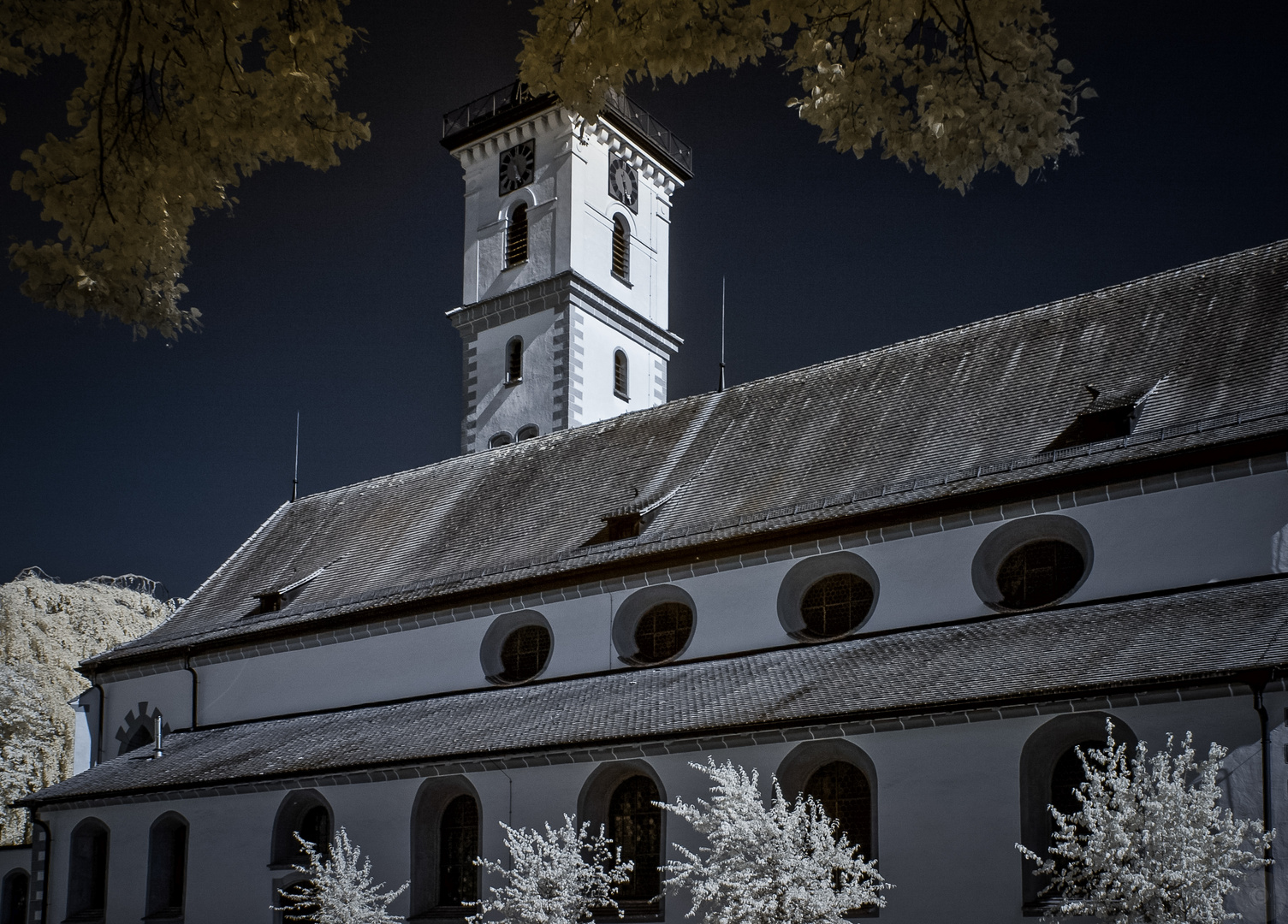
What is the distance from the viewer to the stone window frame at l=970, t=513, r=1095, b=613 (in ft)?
62.5

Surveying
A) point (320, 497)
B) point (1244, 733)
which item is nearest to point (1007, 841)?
point (1244, 733)

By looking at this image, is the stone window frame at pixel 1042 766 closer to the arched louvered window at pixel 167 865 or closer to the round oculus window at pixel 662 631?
the round oculus window at pixel 662 631

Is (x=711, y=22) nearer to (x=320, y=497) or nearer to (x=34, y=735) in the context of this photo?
(x=320, y=497)

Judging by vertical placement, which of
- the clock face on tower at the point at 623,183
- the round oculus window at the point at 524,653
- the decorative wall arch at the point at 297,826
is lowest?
the decorative wall arch at the point at 297,826

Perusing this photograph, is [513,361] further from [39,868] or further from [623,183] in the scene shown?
[39,868]

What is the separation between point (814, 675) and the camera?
19453 mm

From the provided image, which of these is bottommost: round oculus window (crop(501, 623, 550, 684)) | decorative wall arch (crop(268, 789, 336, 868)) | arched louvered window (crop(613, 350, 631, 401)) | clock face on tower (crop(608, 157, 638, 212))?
decorative wall arch (crop(268, 789, 336, 868))

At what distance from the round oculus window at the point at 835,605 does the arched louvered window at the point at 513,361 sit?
18.9 meters

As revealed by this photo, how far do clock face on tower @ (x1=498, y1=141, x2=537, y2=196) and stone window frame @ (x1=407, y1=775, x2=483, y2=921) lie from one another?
75.9ft

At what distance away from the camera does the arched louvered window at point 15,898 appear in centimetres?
3183

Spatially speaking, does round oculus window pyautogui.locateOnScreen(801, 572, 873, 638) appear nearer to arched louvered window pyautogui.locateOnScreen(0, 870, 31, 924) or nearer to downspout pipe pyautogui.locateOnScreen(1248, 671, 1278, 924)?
downspout pipe pyautogui.locateOnScreen(1248, 671, 1278, 924)

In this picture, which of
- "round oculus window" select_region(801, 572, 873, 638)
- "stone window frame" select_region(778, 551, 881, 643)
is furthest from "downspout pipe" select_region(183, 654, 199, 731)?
"round oculus window" select_region(801, 572, 873, 638)

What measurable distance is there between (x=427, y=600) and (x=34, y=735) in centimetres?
2241

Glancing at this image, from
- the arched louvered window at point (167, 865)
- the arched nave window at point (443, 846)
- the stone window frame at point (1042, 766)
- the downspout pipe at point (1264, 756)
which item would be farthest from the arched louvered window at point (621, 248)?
the downspout pipe at point (1264, 756)
